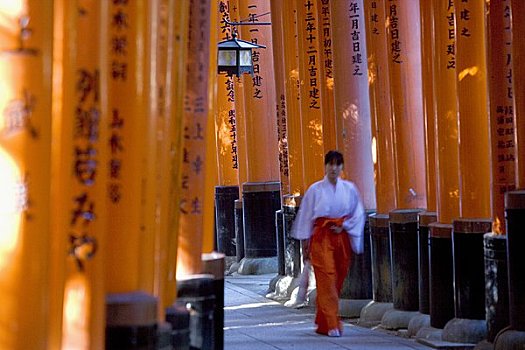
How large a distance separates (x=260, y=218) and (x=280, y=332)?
7.21 m

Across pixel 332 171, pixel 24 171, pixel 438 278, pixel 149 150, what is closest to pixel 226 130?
pixel 332 171

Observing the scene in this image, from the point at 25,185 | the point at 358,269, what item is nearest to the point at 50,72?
the point at 25,185

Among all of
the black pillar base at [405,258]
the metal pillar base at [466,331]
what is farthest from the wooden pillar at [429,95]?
the metal pillar base at [466,331]

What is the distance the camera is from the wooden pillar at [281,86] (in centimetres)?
1706

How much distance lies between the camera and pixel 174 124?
22.8 ft

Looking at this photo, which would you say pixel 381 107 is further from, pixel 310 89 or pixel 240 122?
pixel 240 122

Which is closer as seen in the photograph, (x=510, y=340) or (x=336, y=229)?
(x=510, y=340)

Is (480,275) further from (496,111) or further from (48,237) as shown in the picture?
(48,237)

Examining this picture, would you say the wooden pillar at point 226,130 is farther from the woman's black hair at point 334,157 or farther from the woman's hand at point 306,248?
the woman's black hair at point 334,157

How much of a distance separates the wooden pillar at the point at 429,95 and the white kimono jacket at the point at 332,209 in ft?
2.44

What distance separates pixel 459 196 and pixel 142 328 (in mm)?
6189

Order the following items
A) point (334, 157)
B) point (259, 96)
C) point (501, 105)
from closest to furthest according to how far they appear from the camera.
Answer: point (501, 105) → point (334, 157) → point (259, 96)

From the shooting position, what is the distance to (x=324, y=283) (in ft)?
40.5

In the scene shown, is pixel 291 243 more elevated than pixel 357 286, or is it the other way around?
pixel 291 243
